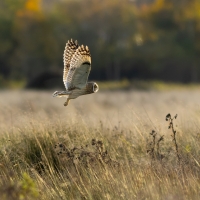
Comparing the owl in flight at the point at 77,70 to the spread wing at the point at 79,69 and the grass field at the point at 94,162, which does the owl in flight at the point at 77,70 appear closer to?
the spread wing at the point at 79,69

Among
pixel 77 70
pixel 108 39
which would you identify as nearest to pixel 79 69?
pixel 77 70

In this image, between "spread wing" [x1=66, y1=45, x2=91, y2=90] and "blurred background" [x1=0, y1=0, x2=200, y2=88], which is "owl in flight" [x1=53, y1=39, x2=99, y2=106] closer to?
"spread wing" [x1=66, y1=45, x2=91, y2=90]

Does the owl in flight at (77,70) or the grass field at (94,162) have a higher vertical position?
the owl in flight at (77,70)

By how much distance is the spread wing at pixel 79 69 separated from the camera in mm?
6672

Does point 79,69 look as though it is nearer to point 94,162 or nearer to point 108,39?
point 94,162

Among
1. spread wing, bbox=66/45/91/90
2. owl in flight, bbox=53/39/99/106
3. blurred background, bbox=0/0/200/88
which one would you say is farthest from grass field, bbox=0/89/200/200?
blurred background, bbox=0/0/200/88

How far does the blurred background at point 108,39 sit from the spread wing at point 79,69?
32886mm

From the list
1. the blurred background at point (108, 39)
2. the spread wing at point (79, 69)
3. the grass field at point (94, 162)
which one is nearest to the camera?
the grass field at point (94, 162)

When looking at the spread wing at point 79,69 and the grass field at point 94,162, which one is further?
the spread wing at point 79,69

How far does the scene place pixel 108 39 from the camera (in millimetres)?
45562

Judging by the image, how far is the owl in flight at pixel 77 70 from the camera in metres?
6.69

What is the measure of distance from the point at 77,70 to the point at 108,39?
39103 mm

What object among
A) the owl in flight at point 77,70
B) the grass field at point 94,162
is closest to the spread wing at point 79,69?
the owl in flight at point 77,70

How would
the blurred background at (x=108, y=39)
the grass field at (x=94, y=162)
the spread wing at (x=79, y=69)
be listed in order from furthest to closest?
the blurred background at (x=108, y=39) → the spread wing at (x=79, y=69) → the grass field at (x=94, y=162)
